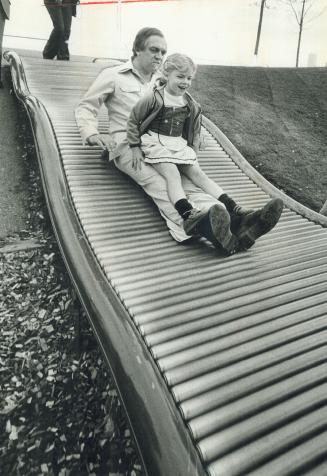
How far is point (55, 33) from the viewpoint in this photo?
19.4ft

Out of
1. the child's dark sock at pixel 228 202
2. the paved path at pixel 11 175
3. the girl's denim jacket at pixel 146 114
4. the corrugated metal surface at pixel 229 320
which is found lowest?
the paved path at pixel 11 175

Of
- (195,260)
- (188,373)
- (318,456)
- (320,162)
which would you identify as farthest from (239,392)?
(320,162)

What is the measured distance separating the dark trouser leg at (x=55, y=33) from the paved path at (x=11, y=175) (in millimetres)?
1630

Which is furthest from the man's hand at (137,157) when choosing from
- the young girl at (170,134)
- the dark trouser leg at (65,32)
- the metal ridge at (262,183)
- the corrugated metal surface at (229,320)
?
the dark trouser leg at (65,32)

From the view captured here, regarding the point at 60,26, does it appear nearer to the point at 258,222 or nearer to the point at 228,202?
the point at 228,202

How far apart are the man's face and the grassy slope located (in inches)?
71.8

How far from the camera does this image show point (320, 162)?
468 centimetres

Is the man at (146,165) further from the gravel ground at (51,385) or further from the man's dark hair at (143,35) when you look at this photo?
the gravel ground at (51,385)

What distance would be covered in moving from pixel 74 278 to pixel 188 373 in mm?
866

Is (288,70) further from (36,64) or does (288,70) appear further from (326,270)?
(326,270)

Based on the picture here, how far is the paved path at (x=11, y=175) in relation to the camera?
120 inches

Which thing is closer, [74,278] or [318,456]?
[318,456]

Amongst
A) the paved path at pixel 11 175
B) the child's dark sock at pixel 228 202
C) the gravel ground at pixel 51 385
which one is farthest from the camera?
the paved path at pixel 11 175

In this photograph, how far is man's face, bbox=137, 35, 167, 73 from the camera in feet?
9.18
